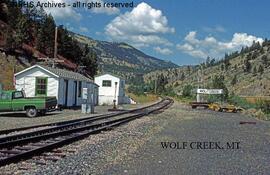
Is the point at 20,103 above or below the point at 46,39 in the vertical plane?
below

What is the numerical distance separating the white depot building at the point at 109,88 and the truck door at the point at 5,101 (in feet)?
104

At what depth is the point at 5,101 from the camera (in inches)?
1113

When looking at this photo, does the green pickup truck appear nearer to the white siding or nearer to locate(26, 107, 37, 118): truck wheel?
locate(26, 107, 37, 118): truck wheel

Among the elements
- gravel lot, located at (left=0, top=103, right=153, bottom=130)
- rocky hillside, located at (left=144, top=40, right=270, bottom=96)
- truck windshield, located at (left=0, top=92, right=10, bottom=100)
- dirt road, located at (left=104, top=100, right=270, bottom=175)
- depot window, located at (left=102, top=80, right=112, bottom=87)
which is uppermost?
rocky hillside, located at (left=144, top=40, right=270, bottom=96)

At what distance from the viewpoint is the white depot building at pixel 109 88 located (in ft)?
201

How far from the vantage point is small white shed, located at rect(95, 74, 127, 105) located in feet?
201

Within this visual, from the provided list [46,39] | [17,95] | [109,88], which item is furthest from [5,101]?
[46,39]

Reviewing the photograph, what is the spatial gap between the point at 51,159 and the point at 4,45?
51.0m

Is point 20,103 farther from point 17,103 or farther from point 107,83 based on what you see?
point 107,83

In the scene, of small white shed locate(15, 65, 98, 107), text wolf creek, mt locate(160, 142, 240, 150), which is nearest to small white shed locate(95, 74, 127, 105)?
small white shed locate(15, 65, 98, 107)

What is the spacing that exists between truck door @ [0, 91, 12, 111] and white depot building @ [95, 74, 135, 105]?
31.8 meters

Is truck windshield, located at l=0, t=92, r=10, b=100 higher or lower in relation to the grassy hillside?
lower

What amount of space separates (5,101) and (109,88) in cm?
3438

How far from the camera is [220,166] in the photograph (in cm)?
1168
